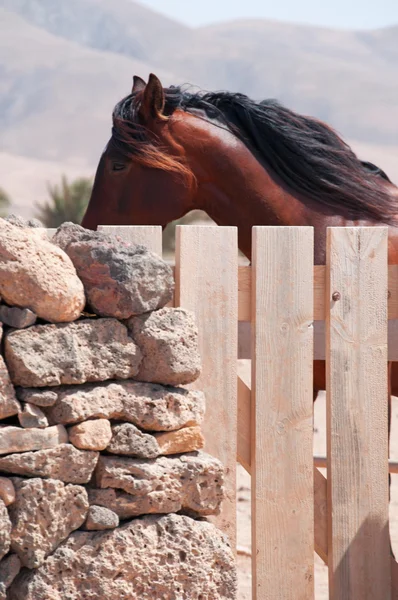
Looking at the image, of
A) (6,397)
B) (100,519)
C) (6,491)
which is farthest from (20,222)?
(100,519)

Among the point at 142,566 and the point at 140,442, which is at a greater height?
the point at 140,442

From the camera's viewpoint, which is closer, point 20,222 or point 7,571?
point 7,571

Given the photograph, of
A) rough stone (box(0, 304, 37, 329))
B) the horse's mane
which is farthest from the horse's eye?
rough stone (box(0, 304, 37, 329))

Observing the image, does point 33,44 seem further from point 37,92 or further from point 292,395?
point 292,395

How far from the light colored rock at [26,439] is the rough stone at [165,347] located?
0.33m

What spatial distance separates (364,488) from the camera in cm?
275

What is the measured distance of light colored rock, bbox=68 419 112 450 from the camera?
2.16m

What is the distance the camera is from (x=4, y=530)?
2.04 m

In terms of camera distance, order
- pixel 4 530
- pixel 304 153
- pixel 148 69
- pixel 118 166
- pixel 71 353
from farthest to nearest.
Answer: pixel 148 69, pixel 118 166, pixel 304 153, pixel 71 353, pixel 4 530

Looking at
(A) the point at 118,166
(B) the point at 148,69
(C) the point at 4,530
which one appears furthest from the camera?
(B) the point at 148,69

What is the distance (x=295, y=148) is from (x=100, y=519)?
97.8 inches

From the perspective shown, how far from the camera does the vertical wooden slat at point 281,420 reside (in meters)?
2.64

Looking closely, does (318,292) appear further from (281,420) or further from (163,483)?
(163,483)

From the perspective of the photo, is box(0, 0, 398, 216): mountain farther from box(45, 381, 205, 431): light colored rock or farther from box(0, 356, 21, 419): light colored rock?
box(0, 356, 21, 419): light colored rock
